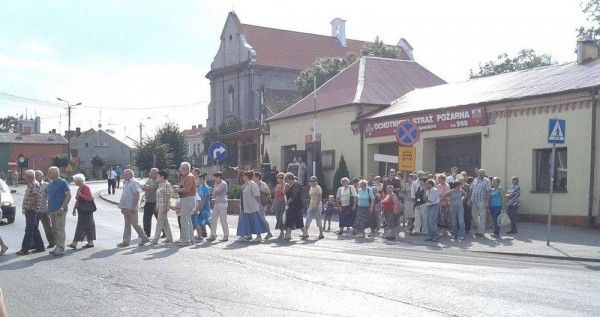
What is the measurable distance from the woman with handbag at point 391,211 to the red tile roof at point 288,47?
51.7m

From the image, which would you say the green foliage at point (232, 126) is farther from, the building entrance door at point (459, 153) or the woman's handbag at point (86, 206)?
the woman's handbag at point (86, 206)

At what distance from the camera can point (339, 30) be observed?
78.2m

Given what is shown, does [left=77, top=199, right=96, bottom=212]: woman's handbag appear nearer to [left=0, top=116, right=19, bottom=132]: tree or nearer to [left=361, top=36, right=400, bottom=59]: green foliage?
[left=361, top=36, right=400, bottom=59]: green foliage

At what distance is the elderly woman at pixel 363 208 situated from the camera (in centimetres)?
1939

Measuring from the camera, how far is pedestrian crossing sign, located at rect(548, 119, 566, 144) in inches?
647

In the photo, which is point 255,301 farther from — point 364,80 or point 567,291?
point 364,80

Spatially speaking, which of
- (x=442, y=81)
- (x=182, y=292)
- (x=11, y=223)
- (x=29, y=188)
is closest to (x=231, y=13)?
(x=442, y=81)

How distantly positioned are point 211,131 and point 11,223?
41974mm

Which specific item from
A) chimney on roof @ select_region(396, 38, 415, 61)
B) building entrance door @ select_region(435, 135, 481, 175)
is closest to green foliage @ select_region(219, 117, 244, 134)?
chimney on roof @ select_region(396, 38, 415, 61)

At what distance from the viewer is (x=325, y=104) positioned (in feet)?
115

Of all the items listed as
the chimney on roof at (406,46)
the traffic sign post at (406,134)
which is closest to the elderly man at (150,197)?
the traffic sign post at (406,134)

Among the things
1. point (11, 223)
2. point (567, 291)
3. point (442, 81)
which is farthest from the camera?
point (442, 81)

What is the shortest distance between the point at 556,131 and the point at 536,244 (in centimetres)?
261

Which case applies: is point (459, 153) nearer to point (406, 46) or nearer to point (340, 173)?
point (340, 173)
